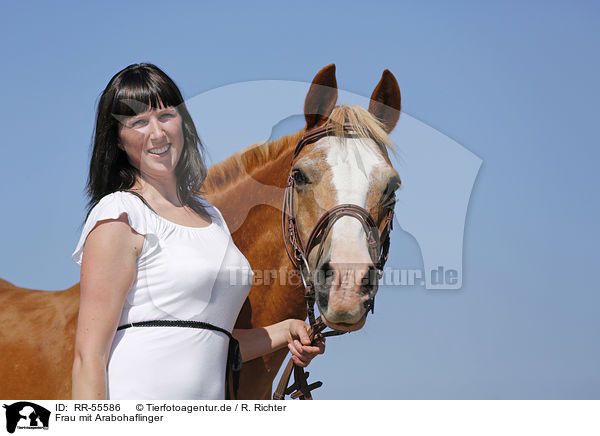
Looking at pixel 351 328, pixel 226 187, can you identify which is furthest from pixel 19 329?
pixel 351 328

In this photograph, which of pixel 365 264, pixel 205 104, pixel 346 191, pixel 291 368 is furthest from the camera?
pixel 205 104

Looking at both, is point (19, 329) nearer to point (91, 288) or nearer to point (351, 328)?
point (91, 288)

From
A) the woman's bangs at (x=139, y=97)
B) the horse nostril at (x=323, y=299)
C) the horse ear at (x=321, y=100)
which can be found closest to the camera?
the woman's bangs at (x=139, y=97)

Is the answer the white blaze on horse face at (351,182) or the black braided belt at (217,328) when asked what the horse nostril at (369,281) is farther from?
the black braided belt at (217,328)

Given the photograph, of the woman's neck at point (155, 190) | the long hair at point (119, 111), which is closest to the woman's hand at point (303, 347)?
the woman's neck at point (155, 190)

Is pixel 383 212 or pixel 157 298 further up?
pixel 383 212

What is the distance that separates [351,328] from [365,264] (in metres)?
0.34
